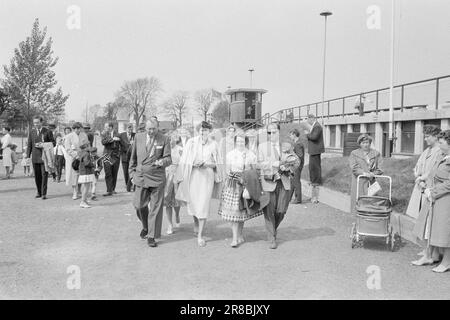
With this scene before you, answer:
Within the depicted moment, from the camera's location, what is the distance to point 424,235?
6520mm

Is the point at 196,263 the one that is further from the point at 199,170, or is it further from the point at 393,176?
the point at 393,176

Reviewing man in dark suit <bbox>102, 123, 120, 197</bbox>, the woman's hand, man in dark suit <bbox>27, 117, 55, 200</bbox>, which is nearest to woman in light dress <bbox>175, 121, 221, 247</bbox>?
the woman's hand

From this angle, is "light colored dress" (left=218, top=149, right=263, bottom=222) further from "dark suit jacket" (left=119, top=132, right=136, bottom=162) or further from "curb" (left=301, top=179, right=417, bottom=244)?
"dark suit jacket" (left=119, top=132, right=136, bottom=162)

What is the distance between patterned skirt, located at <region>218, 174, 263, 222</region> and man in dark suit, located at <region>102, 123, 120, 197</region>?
20.5ft

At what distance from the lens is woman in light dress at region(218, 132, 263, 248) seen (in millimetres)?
7633

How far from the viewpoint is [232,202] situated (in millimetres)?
7664

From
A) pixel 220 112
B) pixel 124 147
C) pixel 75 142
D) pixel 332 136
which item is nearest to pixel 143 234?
pixel 75 142

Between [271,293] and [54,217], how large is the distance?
19.7 feet

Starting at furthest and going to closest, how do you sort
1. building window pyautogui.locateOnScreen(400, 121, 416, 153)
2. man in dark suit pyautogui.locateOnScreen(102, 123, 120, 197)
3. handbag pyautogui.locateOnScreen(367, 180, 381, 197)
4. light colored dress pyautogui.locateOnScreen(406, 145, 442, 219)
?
building window pyautogui.locateOnScreen(400, 121, 416, 153) < man in dark suit pyautogui.locateOnScreen(102, 123, 120, 197) < handbag pyautogui.locateOnScreen(367, 180, 381, 197) < light colored dress pyautogui.locateOnScreen(406, 145, 442, 219)

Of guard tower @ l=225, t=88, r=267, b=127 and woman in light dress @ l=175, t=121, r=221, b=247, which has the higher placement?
guard tower @ l=225, t=88, r=267, b=127

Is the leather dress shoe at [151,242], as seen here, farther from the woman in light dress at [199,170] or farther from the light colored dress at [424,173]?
the light colored dress at [424,173]

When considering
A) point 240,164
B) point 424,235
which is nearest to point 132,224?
point 240,164

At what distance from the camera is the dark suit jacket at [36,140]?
1238cm
